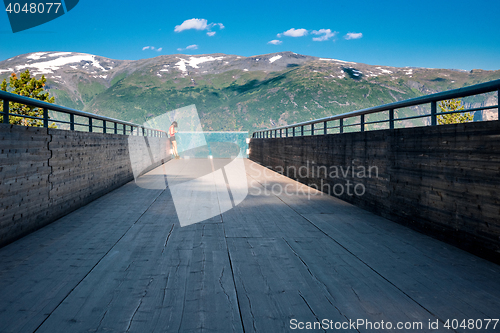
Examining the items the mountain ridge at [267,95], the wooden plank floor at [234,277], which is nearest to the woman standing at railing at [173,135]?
the wooden plank floor at [234,277]

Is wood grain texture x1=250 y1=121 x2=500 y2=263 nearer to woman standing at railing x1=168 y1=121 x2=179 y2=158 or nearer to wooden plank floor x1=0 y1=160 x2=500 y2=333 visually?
wooden plank floor x1=0 y1=160 x2=500 y2=333

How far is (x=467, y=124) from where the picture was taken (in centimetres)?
317

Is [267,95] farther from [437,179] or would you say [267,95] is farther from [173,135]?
[437,179]

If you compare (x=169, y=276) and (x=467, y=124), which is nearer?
(x=169, y=276)

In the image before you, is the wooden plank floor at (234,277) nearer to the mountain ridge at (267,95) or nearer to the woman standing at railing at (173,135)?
the woman standing at railing at (173,135)

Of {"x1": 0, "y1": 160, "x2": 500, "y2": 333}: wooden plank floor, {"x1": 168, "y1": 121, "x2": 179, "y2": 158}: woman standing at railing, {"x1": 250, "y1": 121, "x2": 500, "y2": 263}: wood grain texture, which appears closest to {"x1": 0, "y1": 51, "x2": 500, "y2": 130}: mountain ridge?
{"x1": 168, "y1": 121, "x2": 179, "y2": 158}: woman standing at railing

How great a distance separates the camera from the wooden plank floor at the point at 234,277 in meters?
1.96

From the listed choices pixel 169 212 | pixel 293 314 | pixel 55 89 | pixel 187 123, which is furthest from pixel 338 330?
pixel 55 89

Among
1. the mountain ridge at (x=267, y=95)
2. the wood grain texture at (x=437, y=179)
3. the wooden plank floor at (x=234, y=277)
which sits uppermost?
the mountain ridge at (x=267, y=95)

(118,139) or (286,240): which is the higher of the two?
(118,139)

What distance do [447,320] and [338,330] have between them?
67 cm

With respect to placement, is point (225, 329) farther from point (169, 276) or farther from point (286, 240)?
point (286, 240)

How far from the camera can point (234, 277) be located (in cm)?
257

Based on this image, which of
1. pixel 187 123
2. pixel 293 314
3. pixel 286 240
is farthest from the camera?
pixel 187 123
